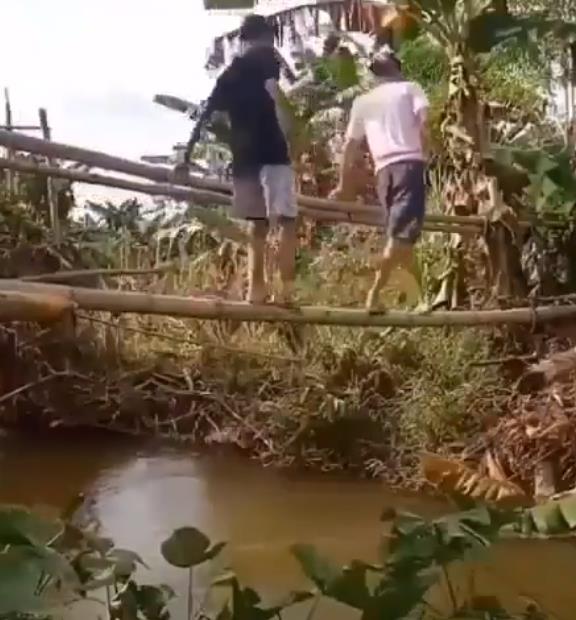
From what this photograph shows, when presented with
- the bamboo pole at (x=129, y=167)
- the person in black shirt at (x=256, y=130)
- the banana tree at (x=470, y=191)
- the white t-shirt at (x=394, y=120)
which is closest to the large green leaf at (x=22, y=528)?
the bamboo pole at (x=129, y=167)

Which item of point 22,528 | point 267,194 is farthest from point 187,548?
point 267,194

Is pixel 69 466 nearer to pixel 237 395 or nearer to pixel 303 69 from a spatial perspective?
pixel 237 395

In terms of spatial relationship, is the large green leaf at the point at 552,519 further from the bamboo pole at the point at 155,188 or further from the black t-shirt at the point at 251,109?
the bamboo pole at the point at 155,188

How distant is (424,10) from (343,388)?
4.62ft

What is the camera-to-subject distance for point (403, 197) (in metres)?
2.48

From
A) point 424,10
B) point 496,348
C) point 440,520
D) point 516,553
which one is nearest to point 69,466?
point 496,348

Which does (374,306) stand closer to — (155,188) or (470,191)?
(155,188)

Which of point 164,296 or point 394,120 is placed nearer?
point 164,296

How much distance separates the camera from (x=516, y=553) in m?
2.90

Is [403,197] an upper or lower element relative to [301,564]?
upper

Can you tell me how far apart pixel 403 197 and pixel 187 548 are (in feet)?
5.37

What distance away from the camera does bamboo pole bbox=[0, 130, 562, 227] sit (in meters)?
1.95

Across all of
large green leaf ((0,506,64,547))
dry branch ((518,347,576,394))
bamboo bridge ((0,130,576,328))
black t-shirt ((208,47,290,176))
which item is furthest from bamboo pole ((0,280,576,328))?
large green leaf ((0,506,64,547))

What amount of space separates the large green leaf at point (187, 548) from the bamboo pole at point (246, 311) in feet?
1.40
